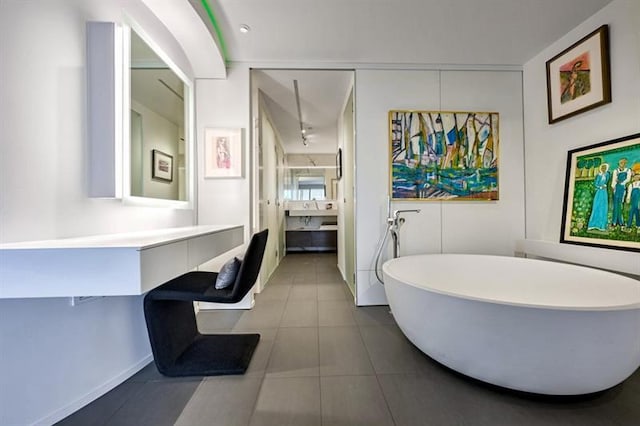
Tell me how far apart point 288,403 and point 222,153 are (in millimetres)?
2197

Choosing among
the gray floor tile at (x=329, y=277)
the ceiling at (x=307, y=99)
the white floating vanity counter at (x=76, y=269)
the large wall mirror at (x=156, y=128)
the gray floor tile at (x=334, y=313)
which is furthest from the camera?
the gray floor tile at (x=329, y=277)

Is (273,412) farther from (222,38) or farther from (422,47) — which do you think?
(422,47)

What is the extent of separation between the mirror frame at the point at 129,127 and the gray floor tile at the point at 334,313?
64.2 inches

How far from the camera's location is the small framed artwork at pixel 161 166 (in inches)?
71.0

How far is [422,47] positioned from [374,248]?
6.61ft

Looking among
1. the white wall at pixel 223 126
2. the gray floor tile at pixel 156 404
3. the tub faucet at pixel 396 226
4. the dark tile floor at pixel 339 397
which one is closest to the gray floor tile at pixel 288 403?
the dark tile floor at pixel 339 397

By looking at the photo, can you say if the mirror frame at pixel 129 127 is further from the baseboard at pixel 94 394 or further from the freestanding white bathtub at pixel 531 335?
the freestanding white bathtub at pixel 531 335

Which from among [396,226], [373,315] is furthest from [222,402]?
[396,226]

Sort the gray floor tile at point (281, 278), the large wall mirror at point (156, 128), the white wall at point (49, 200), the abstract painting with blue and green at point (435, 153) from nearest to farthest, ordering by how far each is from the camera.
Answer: the white wall at point (49, 200) < the large wall mirror at point (156, 128) < the abstract painting with blue and green at point (435, 153) < the gray floor tile at point (281, 278)

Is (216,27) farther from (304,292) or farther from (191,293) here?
(304,292)

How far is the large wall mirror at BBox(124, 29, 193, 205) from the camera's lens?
157cm

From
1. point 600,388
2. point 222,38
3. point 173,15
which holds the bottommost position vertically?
point 600,388

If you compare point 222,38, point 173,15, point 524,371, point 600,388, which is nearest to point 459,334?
point 524,371

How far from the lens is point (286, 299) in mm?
2818
